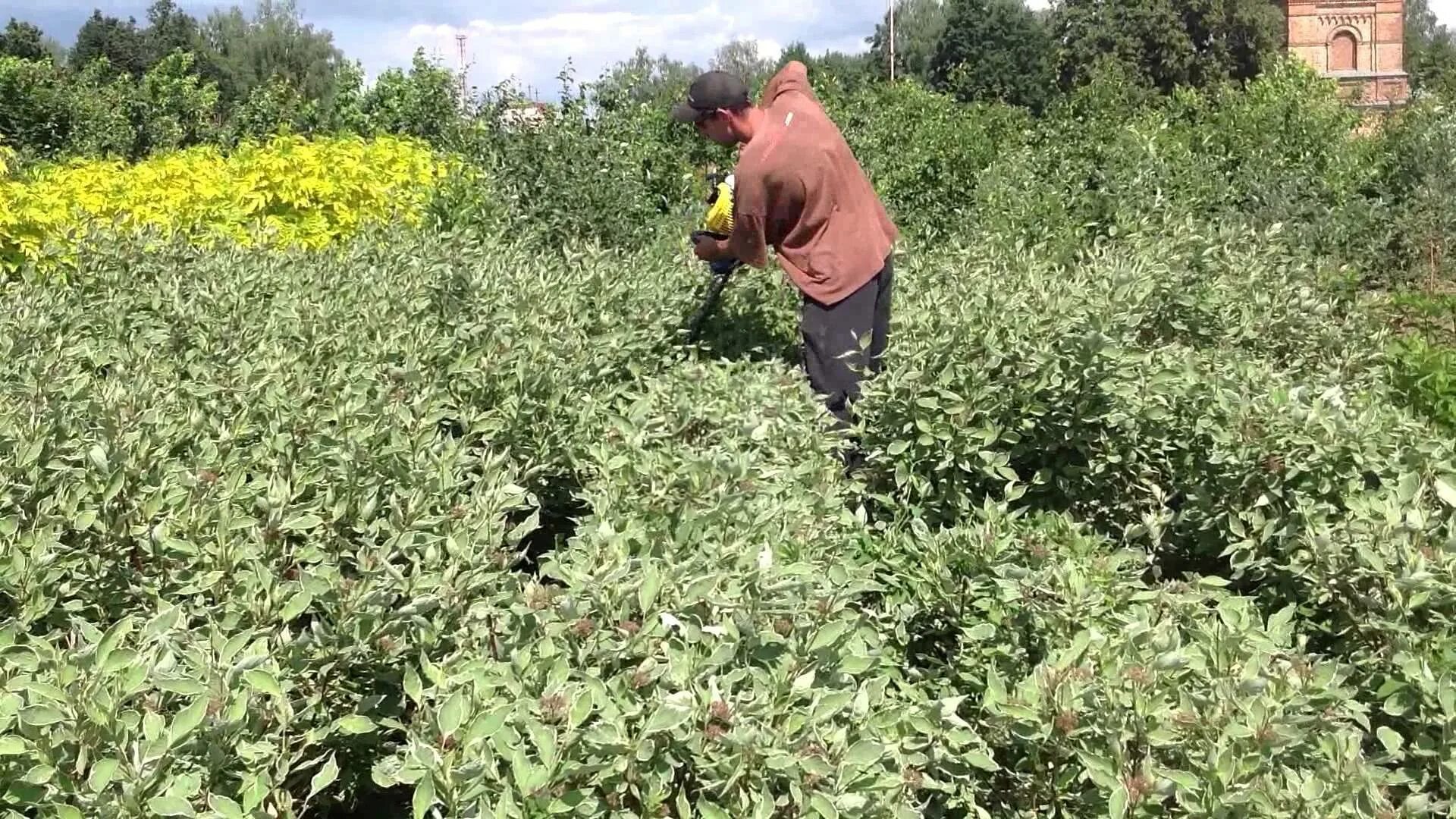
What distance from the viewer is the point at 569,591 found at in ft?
6.27

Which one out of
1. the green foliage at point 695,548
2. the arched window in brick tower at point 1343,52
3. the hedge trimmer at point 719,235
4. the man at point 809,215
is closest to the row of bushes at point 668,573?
the green foliage at point 695,548

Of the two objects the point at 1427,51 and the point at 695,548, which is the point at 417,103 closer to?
the point at 695,548

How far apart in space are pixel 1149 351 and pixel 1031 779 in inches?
65.1

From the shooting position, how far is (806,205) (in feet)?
12.9

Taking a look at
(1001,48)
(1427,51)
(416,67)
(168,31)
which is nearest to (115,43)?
(168,31)

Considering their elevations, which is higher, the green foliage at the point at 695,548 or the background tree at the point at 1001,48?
the background tree at the point at 1001,48

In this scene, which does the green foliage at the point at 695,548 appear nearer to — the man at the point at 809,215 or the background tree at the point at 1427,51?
the man at the point at 809,215

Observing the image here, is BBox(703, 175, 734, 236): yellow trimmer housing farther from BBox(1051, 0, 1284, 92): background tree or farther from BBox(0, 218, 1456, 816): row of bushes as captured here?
BBox(1051, 0, 1284, 92): background tree

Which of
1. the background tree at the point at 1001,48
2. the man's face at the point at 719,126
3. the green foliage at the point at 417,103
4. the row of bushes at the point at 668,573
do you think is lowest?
the row of bushes at the point at 668,573

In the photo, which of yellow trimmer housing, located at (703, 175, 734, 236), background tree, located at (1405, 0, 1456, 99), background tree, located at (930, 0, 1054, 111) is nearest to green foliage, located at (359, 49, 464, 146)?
yellow trimmer housing, located at (703, 175, 734, 236)

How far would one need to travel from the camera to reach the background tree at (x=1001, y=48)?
4722 centimetres

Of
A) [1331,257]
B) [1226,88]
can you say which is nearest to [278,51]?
[1226,88]

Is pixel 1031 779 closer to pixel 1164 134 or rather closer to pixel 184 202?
pixel 184 202

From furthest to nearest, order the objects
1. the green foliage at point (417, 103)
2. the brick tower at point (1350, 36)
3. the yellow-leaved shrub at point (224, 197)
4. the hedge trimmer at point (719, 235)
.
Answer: the brick tower at point (1350, 36) → the green foliage at point (417, 103) → the yellow-leaved shrub at point (224, 197) → the hedge trimmer at point (719, 235)
